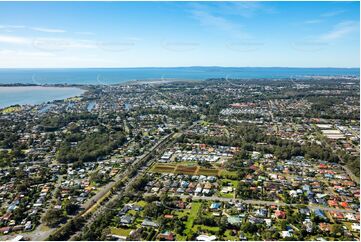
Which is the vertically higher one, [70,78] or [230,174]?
[70,78]

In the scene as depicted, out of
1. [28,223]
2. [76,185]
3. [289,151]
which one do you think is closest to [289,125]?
[289,151]

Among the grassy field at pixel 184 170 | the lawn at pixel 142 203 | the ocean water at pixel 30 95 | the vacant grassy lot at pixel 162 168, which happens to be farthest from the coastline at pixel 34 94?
the lawn at pixel 142 203

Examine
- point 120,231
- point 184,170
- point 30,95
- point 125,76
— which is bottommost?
point 120,231

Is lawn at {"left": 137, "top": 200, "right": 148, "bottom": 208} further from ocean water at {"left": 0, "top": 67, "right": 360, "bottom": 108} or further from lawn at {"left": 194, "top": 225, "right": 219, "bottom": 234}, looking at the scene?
ocean water at {"left": 0, "top": 67, "right": 360, "bottom": 108}

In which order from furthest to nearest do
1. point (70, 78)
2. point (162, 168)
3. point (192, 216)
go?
point (70, 78) < point (162, 168) < point (192, 216)

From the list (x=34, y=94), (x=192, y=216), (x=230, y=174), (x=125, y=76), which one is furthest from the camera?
(x=125, y=76)

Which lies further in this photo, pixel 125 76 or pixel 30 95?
pixel 125 76

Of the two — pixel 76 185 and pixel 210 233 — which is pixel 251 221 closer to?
pixel 210 233

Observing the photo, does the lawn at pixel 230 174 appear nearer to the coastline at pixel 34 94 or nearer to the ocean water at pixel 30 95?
the coastline at pixel 34 94

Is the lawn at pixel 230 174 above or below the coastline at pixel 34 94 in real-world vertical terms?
below

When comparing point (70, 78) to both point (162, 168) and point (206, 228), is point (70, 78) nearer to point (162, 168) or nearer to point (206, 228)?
point (162, 168)

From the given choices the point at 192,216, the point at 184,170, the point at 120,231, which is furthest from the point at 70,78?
the point at 192,216
